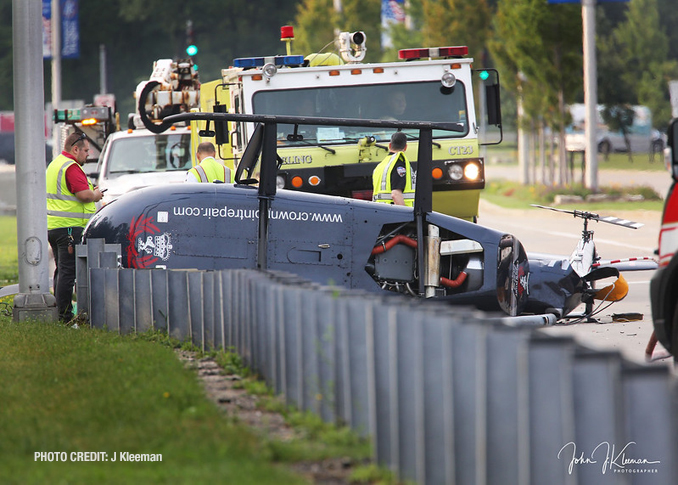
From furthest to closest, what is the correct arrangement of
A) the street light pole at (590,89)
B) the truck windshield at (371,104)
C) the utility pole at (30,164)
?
1. the street light pole at (590,89)
2. the truck windshield at (371,104)
3. the utility pole at (30,164)

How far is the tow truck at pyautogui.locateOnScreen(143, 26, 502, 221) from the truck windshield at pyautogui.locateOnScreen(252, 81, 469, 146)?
0.01 m

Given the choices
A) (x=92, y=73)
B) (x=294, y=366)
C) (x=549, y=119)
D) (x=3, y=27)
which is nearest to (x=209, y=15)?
(x=92, y=73)

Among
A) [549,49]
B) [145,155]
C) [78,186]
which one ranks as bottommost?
[78,186]

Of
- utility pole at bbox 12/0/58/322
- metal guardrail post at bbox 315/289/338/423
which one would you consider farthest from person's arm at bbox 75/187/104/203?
metal guardrail post at bbox 315/289/338/423

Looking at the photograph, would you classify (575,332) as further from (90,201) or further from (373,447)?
(373,447)

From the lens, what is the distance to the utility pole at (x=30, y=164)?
9.82m

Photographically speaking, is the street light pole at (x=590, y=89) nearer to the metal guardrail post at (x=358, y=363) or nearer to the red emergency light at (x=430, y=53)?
the red emergency light at (x=430, y=53)

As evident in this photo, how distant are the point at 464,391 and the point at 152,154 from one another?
14.0 meters

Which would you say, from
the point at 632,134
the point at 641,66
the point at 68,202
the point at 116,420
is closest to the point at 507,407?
the point at 116,420

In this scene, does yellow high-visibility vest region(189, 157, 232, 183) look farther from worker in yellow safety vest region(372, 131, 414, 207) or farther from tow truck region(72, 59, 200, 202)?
tow truck region(72, 59, 200, 202)

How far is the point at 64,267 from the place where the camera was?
34.7 ft

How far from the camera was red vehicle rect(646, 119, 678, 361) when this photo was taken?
666cm

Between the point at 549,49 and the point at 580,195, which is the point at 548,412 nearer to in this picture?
the point at 580,195

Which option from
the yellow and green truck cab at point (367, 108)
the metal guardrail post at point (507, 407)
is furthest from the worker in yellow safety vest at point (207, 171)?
the metal guardrail post at point (507, 407)
